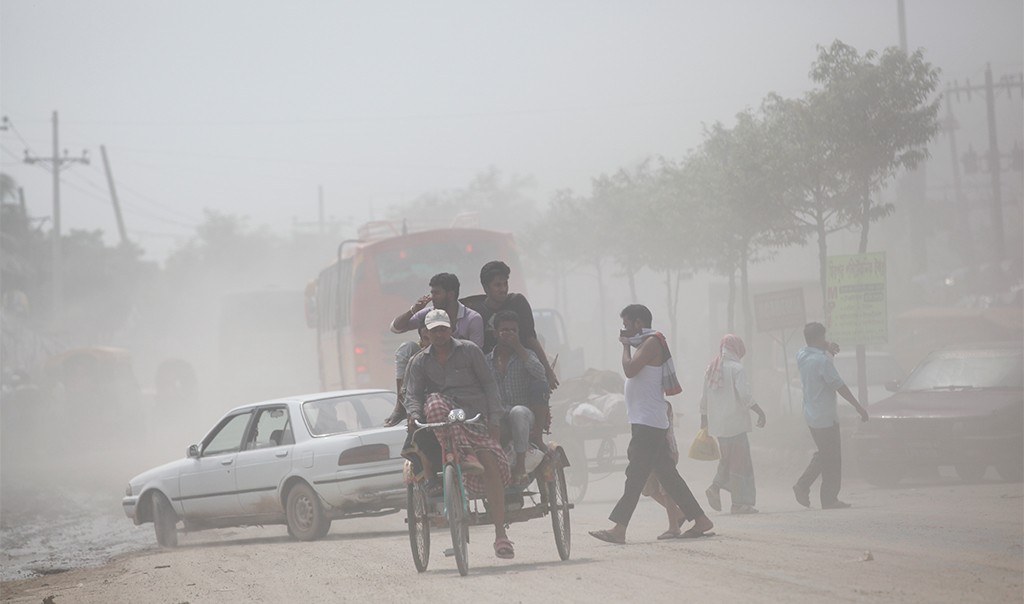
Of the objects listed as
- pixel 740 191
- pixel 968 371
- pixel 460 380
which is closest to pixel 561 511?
pixel 460 380

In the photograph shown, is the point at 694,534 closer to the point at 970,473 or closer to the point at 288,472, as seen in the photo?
the point at 288,472

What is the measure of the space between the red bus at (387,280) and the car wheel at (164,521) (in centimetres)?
767

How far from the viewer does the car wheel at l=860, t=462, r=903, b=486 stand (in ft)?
53.9

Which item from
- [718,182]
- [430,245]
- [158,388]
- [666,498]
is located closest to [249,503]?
[666,498]

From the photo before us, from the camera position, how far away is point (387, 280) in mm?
22422

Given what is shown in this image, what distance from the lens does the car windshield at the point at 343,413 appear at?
12930mm

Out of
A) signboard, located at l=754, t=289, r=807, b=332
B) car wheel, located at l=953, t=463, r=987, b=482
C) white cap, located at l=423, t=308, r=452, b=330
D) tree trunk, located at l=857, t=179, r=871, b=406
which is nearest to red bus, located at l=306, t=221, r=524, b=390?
signboard, located at l=754, t=289, r=807, b=332

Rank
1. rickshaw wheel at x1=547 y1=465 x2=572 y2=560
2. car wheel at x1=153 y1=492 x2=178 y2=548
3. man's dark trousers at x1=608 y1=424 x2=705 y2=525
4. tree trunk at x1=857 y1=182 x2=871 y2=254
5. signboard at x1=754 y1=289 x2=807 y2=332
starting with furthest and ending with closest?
1. tree trunk at x1=857 y1=182 x2=871 y2=254
2. signboard at x1=754 y1=289 x2=807 y2=332
3. car wheel at x1=153 y1=492 x2=178 y2=548
4. man's dark trousers at x1=608 y1=424 x2=705 y2=525
5. rickshaw wheel at x1=547 y1=465 x2=572 y2=560

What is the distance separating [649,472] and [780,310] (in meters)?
11.4

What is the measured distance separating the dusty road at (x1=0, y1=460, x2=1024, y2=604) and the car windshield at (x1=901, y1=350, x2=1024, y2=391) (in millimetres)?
2582

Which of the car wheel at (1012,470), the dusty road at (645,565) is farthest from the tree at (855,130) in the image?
the dusty road at (645,565)

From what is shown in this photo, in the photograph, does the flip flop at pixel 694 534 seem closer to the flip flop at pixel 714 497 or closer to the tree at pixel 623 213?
the flip flop at pixel 714 497

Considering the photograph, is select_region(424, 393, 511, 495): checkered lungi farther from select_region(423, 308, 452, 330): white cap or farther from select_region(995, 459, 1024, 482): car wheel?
select_region(995, 459, 1024, 482): car wheel

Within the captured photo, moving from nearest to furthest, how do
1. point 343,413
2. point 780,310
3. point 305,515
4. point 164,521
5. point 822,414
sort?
point 305,515 → point 343,413 → point 822,414 → point 164,521 → point 780,310
